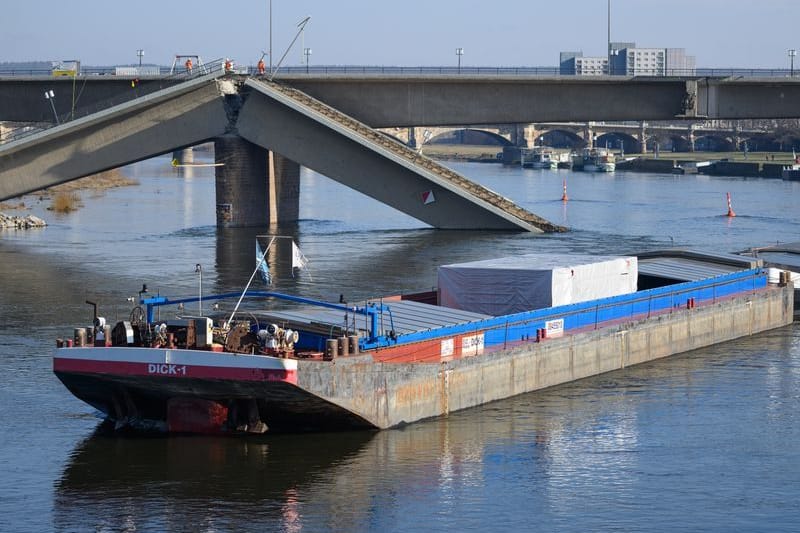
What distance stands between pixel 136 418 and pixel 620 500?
11820 mm

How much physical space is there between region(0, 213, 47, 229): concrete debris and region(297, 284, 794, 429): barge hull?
51796 millimetres

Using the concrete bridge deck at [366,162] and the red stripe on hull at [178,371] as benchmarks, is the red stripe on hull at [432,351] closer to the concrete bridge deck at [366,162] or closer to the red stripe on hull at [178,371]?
the red stripe on hull at [178,371]

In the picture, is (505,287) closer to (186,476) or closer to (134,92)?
(186,476)

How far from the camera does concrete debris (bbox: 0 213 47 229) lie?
86887mm

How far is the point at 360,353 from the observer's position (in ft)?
106

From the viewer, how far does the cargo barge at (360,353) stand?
102ft

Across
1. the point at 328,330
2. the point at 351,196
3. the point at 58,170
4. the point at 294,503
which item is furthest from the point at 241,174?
the point at 294,503

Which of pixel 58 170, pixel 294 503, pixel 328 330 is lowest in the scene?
pixel 294 503

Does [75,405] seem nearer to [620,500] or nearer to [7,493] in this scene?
[7,493]

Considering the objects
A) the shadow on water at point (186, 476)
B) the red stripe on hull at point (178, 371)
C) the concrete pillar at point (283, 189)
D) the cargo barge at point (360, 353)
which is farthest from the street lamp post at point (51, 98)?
the red stripe on hull at point (178, 371)

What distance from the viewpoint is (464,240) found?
244 feet

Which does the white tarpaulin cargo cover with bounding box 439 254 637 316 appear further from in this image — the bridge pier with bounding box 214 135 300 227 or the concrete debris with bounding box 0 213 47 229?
the concrete debris with bounding box 0 213 47 229

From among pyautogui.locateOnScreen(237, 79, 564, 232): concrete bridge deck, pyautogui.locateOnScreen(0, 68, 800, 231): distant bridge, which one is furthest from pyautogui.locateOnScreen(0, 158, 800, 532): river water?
pyautogui.locateOnScreen(237, 79, 564, 232): concrete bridge deck

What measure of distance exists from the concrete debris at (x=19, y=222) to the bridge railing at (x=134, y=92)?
7.76m
